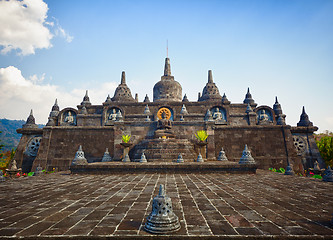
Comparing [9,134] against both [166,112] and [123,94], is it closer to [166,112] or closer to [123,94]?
[123,94]

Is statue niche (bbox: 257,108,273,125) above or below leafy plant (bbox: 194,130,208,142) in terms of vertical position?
above

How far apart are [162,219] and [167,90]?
28.5 m

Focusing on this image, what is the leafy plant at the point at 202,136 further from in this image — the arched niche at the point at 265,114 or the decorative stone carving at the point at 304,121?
the arched niche at the point at 265,114

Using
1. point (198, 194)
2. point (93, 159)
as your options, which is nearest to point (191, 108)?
point (93, 159)

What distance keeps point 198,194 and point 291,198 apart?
2.46m

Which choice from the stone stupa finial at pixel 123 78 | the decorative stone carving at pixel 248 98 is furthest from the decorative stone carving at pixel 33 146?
the decorative stone carving at pixel 248 98

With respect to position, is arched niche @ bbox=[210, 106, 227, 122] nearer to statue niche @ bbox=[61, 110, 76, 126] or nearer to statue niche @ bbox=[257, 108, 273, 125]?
statue niche @ bbox=[257, 108, 273, 125]

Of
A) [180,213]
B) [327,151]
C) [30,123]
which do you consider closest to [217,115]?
[327,151]

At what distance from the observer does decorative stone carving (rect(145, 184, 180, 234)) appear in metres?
2.82

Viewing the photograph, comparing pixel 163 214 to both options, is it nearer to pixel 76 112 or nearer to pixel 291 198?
pixel 291 198

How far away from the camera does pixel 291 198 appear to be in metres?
4.80

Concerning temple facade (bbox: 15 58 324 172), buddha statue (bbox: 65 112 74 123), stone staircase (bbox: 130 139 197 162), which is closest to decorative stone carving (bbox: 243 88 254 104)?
temple facade (bbox: 15 58 324 172)

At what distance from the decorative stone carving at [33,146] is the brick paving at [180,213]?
13315mm

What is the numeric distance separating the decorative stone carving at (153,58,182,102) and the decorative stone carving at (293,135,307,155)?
1790 cm
